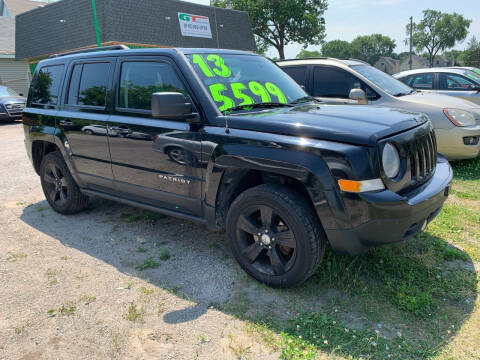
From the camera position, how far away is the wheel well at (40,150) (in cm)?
509

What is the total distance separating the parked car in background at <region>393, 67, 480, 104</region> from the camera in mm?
8539

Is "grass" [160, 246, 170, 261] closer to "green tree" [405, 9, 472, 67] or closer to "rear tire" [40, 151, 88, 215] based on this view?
"rear tire" [40, 151, 88, 215]

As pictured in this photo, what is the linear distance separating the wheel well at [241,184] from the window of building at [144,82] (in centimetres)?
→ 88

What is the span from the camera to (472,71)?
917 cm

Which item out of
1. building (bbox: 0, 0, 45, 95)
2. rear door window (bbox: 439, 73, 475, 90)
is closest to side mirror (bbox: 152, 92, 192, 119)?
rear door window (bbox: 439, 73, 475, 90)

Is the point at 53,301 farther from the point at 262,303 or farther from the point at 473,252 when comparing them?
the point at 473,252

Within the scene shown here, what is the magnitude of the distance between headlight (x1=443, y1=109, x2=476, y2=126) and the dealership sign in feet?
67.1

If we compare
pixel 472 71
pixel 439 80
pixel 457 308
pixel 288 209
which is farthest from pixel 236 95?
pixel 472 71

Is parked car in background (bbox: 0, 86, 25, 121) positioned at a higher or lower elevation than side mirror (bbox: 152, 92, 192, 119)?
higher

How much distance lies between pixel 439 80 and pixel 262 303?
25.4ft

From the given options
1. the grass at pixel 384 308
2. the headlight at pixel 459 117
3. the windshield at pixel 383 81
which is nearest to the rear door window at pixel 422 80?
the windshield at pixel 383 81

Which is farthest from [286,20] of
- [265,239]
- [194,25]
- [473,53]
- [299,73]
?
[473,53]

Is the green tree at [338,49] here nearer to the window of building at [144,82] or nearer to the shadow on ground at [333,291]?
the window of building at [144,82]

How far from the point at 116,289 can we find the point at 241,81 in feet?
6.94
